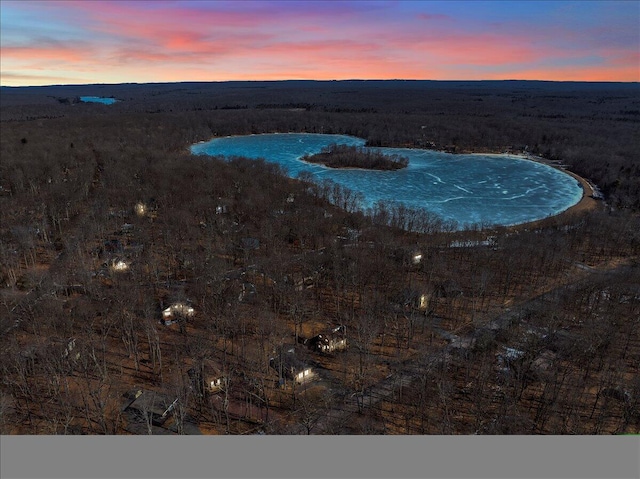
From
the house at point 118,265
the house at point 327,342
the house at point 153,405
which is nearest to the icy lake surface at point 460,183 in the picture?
the house at point 327,342

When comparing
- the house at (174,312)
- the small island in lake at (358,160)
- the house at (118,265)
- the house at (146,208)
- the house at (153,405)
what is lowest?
the house at (153,405)

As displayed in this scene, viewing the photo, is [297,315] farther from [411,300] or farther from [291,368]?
[411,300]

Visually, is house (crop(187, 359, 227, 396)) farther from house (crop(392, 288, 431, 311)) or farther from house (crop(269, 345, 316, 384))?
house (crop(392, 288, 431, 311))

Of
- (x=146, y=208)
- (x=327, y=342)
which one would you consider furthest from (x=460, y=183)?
(x=327, y=342)

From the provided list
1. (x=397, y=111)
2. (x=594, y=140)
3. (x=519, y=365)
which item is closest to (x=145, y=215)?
(x=519, y=365)

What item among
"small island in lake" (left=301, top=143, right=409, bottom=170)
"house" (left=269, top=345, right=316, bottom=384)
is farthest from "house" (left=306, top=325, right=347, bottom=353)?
"small island in lake" (left=301, top=143, right=409, bottom=170)

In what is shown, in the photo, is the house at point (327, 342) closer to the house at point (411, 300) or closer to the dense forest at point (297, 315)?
the dense forest at point (297, 315)
